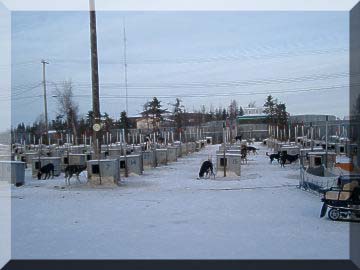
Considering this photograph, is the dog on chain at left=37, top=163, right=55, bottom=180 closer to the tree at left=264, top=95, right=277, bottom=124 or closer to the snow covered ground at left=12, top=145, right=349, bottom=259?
the snow covered ground at left=12, top=145, right=349, bottom=259

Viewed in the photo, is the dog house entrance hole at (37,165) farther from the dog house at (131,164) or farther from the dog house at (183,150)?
the dog house at (183,150)

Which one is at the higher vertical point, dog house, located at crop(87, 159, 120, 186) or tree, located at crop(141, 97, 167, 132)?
tree, located at crop(141, 97, 167, 132)

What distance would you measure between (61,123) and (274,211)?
171 ft

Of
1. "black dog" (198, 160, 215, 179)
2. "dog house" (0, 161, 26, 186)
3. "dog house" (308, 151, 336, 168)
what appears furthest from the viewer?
"dog house" (308, 151, 336, 168)

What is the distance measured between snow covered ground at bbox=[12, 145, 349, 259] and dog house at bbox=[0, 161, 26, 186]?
2128 millimetres

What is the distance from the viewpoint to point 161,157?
29219 mm

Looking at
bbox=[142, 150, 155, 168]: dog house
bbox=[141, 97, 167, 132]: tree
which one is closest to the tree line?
bbox=[141, 97, 167, 132]: tree

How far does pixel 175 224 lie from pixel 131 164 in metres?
12.4

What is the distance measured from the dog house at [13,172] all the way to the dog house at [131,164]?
458cm

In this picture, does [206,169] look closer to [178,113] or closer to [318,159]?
[318,159]

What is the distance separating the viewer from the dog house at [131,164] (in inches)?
851

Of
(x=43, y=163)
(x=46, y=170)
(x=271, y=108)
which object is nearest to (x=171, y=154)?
(x=43, y=163)

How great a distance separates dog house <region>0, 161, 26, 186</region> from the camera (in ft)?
61.1

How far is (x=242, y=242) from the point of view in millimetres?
8211
